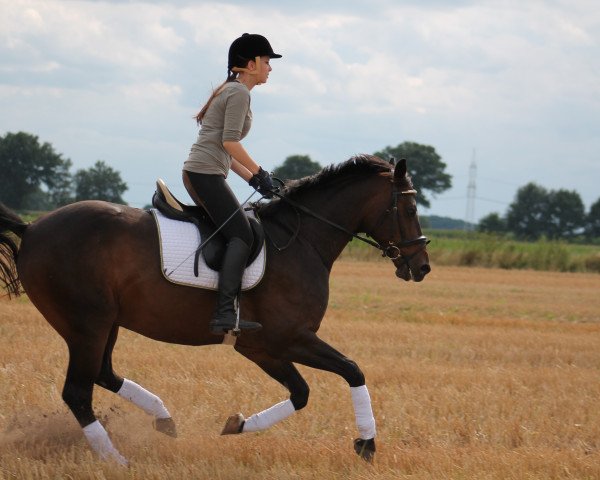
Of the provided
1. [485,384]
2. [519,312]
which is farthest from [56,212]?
[519,312]

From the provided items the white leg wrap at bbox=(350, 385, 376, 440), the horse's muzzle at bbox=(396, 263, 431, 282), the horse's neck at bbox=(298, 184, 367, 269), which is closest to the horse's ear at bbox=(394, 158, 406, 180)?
the horse's neck at bbox=(298, 184, 367, 269)

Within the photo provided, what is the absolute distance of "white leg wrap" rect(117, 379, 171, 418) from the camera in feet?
25.8

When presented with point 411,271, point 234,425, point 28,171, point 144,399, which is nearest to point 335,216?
point 411,271

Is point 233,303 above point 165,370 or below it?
above

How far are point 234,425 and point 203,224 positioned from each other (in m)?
1.61

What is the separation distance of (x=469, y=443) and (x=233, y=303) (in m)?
2.62

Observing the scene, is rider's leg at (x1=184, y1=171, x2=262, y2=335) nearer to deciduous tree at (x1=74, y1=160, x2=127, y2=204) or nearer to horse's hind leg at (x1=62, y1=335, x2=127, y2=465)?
horse's hind leg at (x1=62, y1=335, x2=127, y2=465)

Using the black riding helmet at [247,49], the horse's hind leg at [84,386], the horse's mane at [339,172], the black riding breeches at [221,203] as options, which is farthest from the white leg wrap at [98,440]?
the black riding helmet at [247,49]

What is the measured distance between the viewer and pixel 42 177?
1939 inches

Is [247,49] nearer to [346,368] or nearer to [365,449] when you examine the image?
[346,368]

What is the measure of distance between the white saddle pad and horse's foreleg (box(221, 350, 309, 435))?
0.74 m

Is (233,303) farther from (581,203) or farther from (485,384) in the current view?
(581,203)

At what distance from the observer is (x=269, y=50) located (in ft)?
24.5

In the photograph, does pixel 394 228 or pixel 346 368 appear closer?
pixel 346 368
